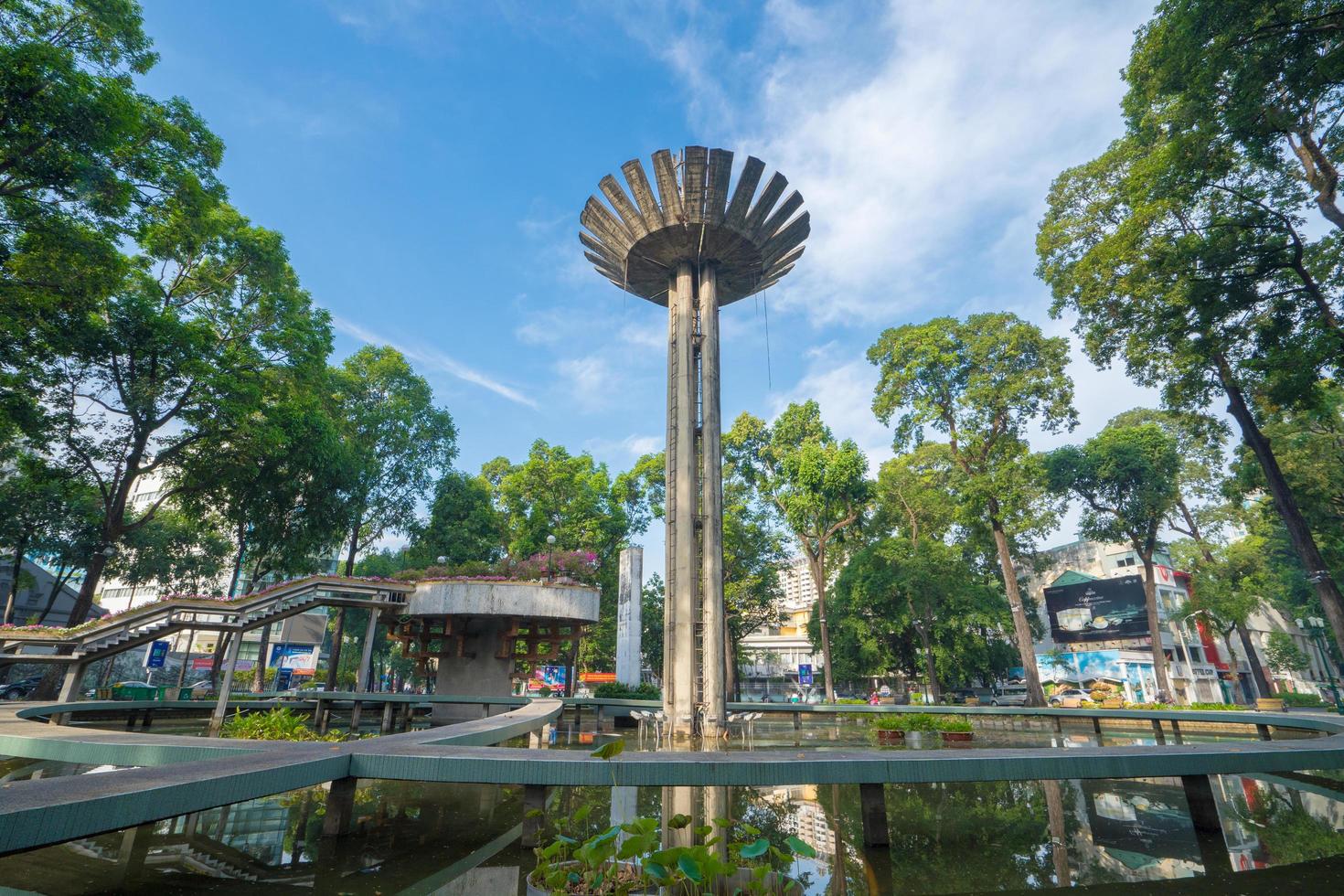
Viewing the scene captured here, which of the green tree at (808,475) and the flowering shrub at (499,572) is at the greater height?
the green tree at (808,475)

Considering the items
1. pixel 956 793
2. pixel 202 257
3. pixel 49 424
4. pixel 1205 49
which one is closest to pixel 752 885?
pixel 956 793

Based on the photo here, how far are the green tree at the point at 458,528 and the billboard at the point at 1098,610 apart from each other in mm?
41445

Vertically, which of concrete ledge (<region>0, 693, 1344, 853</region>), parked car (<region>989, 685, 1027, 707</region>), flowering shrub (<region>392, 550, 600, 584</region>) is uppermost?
flowering shrub (<region>392, 550, 600, 584</region>)

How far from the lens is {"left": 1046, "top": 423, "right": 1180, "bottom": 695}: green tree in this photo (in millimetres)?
32594

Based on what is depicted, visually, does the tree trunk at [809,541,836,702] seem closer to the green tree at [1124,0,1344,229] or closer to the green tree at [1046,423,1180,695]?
the green tree at [1046,423,1180,695]

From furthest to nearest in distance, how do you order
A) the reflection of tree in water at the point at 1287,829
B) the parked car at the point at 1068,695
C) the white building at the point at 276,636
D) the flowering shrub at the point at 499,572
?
1. the white building at the point at 276,636
2. the parked car at the point at 1068,695
3. the flowering shrub at the point at 499,572
4. the reflection of tree in water at the point at 1287,829

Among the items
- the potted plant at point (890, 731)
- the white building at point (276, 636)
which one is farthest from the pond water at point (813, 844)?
the white building at point (276, 636)

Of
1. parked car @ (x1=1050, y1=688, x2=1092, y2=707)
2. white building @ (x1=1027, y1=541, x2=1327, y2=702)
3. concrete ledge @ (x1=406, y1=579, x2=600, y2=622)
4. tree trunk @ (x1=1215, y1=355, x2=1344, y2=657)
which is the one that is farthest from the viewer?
white building @ (x1=1027, y1=541, x2=1327, y2=702)

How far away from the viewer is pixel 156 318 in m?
19.1

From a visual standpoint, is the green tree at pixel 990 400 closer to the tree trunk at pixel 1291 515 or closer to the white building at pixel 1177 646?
the tree trunk at pixel 1291 515

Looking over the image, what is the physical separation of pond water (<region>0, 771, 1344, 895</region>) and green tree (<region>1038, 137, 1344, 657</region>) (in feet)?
33.7

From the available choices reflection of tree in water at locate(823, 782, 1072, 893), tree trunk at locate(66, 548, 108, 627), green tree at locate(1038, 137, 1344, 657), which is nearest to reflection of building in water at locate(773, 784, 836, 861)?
reflection of tree in water at locate(823, 782, 1072, 893)

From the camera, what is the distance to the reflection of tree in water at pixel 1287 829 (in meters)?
6.75

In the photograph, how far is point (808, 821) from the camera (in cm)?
836
